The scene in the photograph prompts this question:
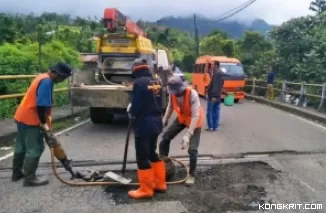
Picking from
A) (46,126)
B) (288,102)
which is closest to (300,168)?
(46,126)

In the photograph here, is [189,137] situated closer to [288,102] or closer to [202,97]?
[288,102]

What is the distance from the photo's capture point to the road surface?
520 cm

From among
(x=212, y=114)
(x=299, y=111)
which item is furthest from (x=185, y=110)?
(x=299, y=111)

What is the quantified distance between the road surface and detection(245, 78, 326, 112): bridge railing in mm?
5746

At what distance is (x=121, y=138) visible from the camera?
31.8 feet

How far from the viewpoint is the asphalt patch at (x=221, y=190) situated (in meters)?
5.19

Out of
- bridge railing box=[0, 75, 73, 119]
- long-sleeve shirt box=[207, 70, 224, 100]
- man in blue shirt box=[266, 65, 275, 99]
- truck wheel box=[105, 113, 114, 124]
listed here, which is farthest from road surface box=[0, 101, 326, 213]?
man in blue shirt box=[266, 65, 275, 99]

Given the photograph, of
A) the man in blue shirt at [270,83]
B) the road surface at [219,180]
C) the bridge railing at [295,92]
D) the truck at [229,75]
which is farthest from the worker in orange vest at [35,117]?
the man in blue shirt at [270,83]

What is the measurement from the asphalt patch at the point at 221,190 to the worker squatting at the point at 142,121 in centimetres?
20

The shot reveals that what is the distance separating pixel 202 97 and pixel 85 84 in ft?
42.8

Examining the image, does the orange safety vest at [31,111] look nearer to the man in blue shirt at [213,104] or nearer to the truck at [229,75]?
the man in blue shirt at [213,104]

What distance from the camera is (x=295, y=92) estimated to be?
18.0 meters

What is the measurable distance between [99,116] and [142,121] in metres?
6.32

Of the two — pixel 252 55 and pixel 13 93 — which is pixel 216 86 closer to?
pixel 13 93
